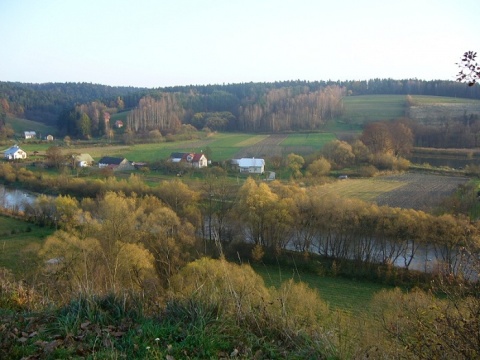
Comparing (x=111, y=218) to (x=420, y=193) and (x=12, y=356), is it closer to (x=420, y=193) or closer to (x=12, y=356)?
(x=12, y=356)

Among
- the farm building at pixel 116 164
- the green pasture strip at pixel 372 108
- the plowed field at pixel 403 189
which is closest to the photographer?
the plowed field at pixel 403 189

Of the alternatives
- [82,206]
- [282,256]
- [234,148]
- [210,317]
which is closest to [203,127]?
[234,148]

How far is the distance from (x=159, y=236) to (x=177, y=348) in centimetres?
1529

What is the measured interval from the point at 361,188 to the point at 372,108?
35472 millimetres

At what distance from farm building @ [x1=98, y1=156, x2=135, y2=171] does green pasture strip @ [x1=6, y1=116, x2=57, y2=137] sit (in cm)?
2799

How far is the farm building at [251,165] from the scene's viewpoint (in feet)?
116

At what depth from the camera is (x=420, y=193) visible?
89.1 feet

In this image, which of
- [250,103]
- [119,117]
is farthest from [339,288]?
[119,117]

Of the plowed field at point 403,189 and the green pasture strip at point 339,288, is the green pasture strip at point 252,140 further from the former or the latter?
the green pasture strip at point 339,288

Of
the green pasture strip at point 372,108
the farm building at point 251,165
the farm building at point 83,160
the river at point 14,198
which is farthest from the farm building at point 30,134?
the green pasture strip at point 372,108

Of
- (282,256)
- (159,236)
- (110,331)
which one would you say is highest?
(110,331)

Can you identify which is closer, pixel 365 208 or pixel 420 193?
pixel 365 208

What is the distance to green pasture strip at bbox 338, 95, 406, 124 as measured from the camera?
182 feet

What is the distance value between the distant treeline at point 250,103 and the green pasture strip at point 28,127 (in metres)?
2.51
